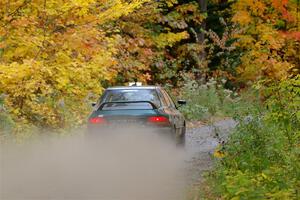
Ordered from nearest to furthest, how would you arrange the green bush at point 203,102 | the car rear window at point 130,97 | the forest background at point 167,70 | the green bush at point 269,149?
the green bush at point 269,149 < the forest background at point 167,70 < the car rear window at point 130,97 < the green bush at point 203,102

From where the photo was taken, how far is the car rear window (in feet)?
48.3

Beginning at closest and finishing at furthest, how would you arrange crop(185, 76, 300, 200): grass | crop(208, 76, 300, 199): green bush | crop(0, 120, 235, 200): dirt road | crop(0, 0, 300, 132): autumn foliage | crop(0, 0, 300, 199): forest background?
crop(208, 76, 300, 199): green bush
crop(185, 76, 300, 200): grass
crop(0, 0, 300, 199): forest background
crop(0, 120, 235, 200): dirt road
crop(0, 0, 300, 132): autumn foliage

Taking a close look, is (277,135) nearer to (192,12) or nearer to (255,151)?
(255,151)

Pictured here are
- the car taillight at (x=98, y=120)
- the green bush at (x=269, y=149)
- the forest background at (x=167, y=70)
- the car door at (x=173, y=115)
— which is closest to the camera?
the green bush at (x=269, y=149)

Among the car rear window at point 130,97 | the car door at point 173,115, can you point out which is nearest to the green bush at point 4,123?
the car rear window at point 130,97

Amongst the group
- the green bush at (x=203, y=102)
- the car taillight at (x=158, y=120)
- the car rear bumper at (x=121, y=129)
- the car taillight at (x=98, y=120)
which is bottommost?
the green bush at (x=203, y=102)

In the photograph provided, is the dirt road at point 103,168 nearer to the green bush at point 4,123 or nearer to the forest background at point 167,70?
the green bush at point 4,123

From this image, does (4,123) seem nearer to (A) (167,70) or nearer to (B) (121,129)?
(B) (121,129)

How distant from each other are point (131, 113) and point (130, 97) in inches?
32.9

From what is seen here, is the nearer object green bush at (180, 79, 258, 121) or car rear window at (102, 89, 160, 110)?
car rear window at (102, 89, 160, 110)

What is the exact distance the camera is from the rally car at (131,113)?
47.2 feet

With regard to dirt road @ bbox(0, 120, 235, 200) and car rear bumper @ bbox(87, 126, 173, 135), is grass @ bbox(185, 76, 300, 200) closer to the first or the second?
dirt road @ bbox(0, 120, 235, 200)

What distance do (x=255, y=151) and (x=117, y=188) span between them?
2.34 metres

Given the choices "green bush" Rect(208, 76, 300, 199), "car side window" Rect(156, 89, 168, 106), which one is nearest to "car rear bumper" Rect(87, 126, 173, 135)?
"car side window" Rect(156, 89, 168, 106)
